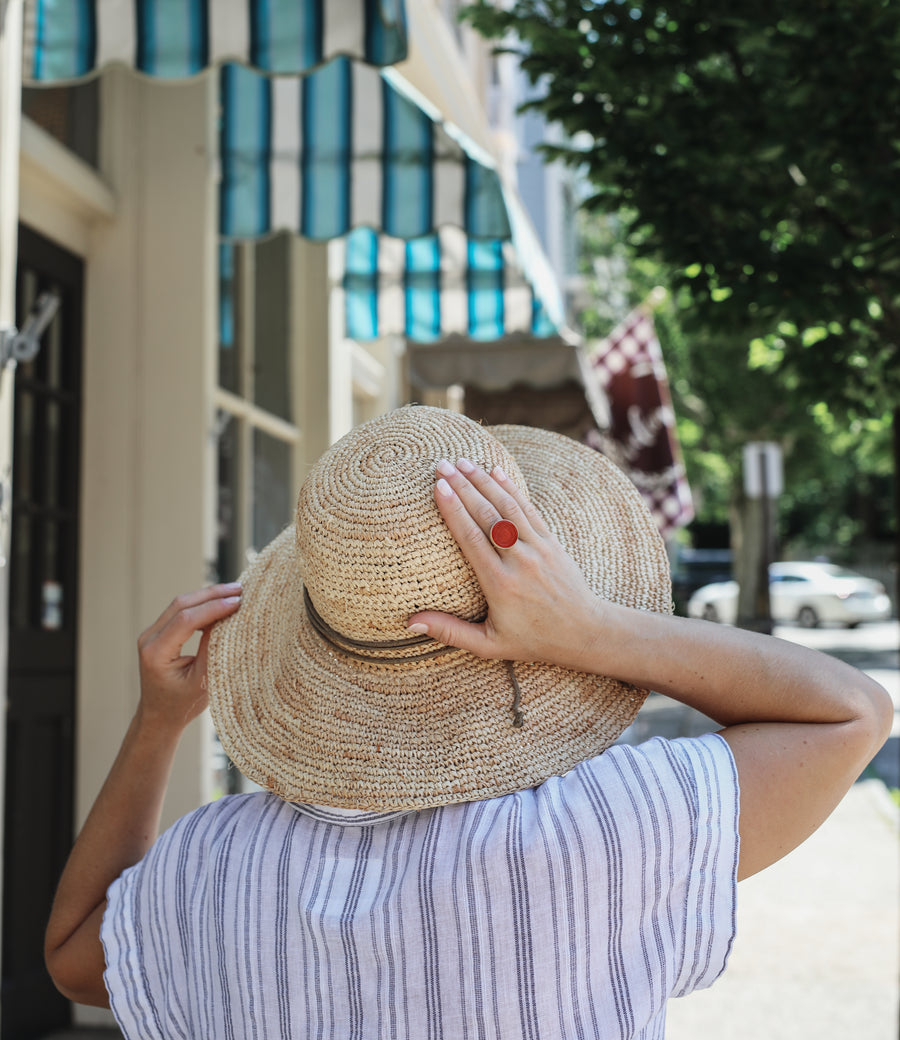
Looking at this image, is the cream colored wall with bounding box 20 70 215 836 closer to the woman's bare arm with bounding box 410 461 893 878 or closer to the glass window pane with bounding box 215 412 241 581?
the glass window pane with bounding box 215 412 241 581

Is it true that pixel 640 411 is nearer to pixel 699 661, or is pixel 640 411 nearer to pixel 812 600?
pixel 699 661

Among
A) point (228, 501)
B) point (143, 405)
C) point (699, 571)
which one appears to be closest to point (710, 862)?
point (143, 405)

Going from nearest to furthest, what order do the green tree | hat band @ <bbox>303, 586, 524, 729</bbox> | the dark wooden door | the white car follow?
hat band @ <bbox>303, 586, 524, 729</bbox> < the green tree < the dark wooden door < the white car

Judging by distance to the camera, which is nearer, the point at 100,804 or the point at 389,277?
the point at 100,804

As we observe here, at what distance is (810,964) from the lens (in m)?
4.91

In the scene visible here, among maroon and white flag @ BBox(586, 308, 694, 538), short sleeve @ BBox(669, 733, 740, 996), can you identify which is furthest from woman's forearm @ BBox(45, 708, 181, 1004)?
maroon and white flag @ BBox(586, 308, 694, 538)

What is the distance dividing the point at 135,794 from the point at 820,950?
4649 mm

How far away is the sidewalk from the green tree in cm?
212

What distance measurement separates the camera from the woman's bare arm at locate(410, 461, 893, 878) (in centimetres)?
108

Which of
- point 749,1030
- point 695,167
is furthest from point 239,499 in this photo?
point 749,1030

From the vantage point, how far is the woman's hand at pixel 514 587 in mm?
1097

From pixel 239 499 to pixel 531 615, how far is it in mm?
4056

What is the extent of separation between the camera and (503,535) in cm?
110

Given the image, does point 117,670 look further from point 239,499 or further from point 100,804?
point 100,804
